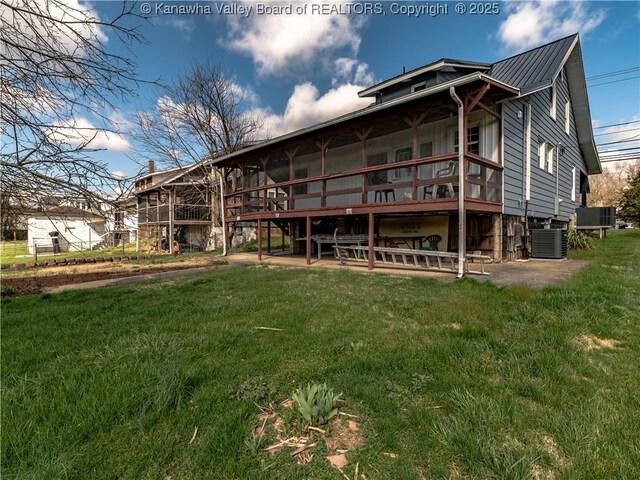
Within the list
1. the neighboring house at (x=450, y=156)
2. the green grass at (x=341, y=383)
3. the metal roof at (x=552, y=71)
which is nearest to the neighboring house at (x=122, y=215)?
the green grass at (x=341, y=383)

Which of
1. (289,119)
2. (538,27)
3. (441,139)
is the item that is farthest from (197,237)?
(538,27)

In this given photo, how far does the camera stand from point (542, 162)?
11742 mm

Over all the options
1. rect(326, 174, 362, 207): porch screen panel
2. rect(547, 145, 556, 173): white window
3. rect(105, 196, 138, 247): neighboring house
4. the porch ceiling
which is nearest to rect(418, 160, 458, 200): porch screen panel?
the porch ceiling

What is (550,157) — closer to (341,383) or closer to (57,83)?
(341,383)

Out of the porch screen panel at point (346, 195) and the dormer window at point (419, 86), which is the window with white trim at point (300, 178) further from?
the dormer window at point (419, 86)

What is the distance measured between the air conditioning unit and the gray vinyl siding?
931 millimetres

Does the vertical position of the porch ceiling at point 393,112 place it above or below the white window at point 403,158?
above

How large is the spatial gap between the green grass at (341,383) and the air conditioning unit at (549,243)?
568cm

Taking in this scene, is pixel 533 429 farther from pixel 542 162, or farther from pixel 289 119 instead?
pixel 289 119

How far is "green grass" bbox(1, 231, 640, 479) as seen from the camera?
1729mm

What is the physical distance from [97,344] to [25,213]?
1.50 meters

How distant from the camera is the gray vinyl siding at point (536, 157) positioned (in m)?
9.56

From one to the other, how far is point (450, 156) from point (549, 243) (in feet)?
18.0

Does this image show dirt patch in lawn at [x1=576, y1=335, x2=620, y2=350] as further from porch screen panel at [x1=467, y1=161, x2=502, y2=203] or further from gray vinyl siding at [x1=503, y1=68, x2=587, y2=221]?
gray vinyl siding at [x1=503, y1=68, x2=587, y2=221]
